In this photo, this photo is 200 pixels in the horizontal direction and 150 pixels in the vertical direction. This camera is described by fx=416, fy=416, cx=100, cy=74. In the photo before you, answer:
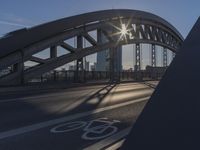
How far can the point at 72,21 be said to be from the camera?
156ft

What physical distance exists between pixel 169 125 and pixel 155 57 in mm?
73002

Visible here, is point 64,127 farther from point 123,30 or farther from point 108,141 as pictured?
point 123,30

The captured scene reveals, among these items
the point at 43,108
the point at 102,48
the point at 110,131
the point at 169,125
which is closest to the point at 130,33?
the point at 102,48

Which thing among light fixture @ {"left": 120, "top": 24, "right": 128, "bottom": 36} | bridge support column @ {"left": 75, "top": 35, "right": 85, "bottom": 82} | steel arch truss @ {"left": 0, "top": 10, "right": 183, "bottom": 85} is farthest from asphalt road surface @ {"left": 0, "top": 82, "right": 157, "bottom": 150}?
light fixture @ {"left": 120, "top": 24, "right": 128, "bottom": 36}

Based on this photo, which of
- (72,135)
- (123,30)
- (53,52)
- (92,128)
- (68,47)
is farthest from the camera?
(123,30)

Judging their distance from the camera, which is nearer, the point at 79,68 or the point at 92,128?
the point at 92,128

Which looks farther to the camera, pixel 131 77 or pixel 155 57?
pixel 155 57

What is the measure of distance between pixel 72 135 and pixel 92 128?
1136 millimetres

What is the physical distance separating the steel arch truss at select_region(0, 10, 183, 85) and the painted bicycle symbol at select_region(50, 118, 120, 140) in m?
25.8

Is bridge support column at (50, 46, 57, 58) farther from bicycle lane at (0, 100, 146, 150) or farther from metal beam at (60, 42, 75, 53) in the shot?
bicycle lane at (0, 100, 146, 150)

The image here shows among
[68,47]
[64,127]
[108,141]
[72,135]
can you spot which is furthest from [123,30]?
[108,141]

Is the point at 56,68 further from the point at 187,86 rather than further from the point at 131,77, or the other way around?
the point at 187,86

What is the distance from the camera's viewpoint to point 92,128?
9828 millimetres

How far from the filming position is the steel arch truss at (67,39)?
3938 centimetres
